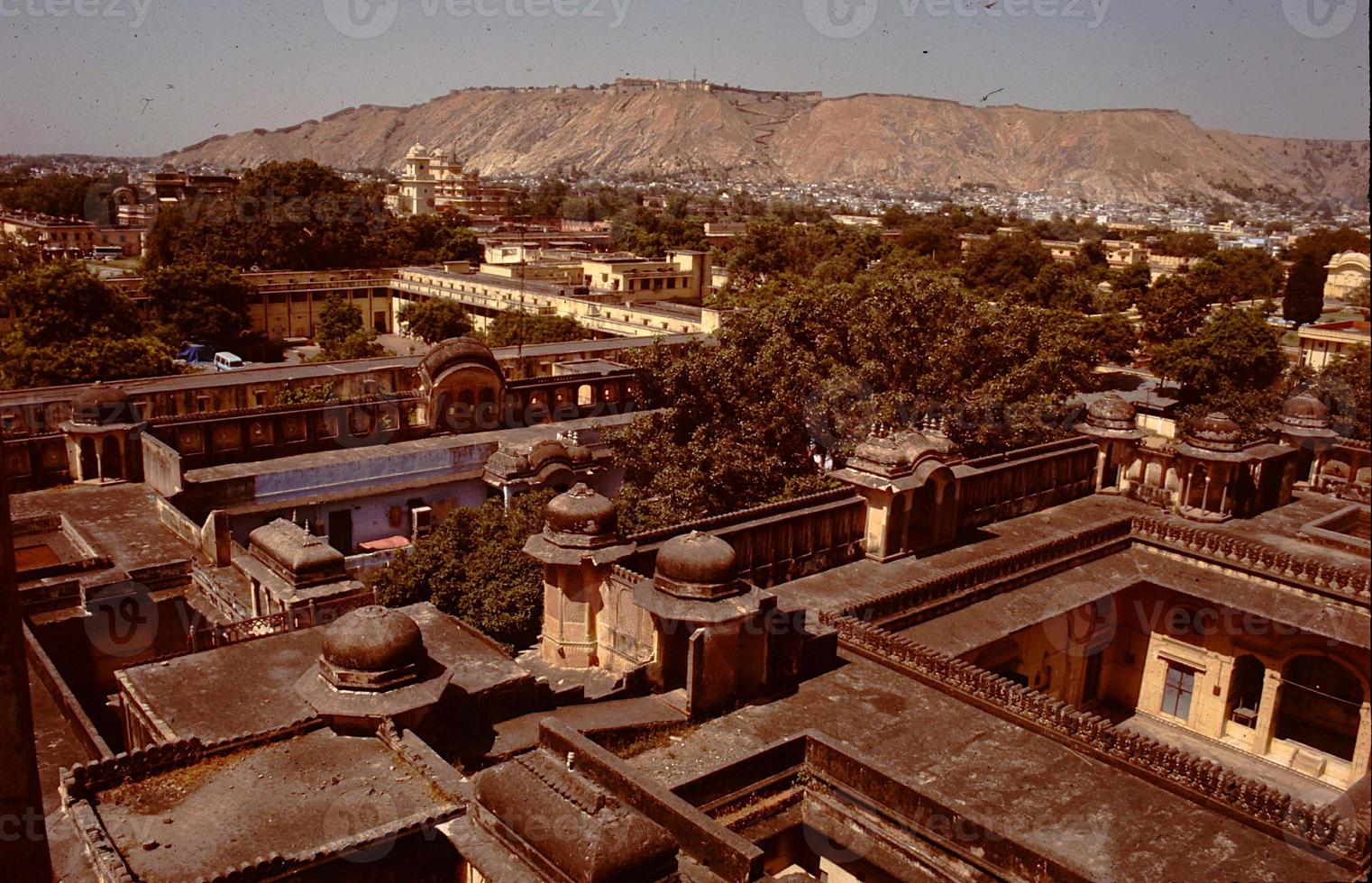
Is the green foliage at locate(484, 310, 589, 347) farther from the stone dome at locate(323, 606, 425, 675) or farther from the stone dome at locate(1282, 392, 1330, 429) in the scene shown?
the stone dome at locate(323, 606, 425, 675)

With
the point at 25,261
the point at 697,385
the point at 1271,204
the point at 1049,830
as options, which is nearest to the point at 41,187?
the point at 25,261

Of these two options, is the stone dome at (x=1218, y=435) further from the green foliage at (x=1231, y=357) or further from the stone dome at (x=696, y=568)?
the green foliage at (x=1231, y=357)

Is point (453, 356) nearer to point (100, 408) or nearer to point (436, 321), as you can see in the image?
point (100, 408)

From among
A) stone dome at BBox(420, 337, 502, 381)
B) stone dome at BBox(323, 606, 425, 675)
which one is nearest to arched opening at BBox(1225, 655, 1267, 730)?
stone dome at BBox(323, 606, 425, 675)

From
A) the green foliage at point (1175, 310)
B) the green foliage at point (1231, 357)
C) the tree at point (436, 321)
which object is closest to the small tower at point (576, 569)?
the green foliage at point (1231, 357)

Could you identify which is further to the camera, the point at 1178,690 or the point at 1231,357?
A: the point at 1231,357

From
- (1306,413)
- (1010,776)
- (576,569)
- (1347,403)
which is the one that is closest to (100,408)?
(576,569)

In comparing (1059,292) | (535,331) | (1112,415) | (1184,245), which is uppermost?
(1184,245)
